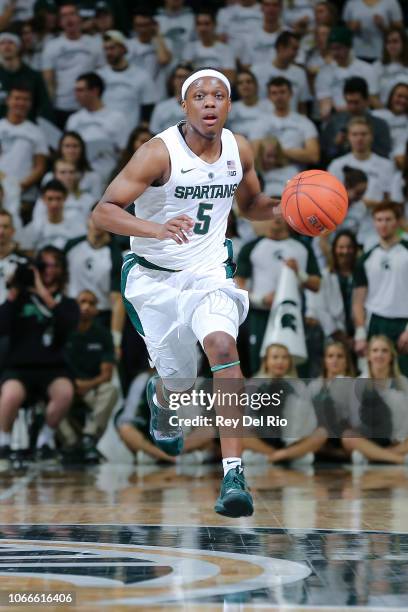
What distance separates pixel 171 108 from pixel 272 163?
1.29m

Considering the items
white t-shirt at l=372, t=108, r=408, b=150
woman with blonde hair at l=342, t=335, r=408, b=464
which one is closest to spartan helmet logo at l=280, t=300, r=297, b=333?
woman with blonde hair at l=342, t=335, r=408, b=464

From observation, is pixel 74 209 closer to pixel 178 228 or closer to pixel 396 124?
pixel 396 124

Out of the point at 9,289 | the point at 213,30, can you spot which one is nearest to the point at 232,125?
the point at 213,30

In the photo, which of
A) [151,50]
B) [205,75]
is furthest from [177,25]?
[205,75]

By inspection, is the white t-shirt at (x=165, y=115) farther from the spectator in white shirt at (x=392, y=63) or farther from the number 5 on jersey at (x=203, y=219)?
the number 5 on jersey at (x=203, y=219)

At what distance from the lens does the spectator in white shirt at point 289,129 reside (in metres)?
11.5

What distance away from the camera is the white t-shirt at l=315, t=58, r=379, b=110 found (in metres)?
12.1

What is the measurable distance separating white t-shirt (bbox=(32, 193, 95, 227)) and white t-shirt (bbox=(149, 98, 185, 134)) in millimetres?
1094

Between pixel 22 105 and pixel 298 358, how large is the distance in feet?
13.4

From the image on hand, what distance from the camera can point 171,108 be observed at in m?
11.8

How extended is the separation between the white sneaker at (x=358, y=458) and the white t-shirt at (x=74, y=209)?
342cm

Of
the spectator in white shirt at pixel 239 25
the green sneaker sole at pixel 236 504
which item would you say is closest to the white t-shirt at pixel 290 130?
the spectator in white shirt at pixel 239 25

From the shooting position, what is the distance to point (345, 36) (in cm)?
1211

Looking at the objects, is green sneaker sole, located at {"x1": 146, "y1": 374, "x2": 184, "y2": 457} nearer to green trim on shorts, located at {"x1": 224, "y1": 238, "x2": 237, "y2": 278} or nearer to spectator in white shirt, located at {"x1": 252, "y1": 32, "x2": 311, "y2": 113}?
green trim on shorts, located at {"x1": 224, "y1": 238, "x2": 237, "y2": 278}
